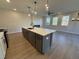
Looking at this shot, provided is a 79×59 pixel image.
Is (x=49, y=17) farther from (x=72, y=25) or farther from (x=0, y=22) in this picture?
(x=0, y=22)

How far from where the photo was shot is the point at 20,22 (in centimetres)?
748

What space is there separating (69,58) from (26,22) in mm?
7113

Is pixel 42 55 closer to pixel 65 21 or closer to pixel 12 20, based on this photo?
pixel 12 20

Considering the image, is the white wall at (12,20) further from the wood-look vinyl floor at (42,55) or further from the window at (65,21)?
the window at (65,21)

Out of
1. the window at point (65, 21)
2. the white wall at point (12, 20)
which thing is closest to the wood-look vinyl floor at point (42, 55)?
the white wall at point (12, 20)

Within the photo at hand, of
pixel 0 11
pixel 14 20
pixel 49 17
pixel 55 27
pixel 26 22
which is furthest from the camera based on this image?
pixel 49 17

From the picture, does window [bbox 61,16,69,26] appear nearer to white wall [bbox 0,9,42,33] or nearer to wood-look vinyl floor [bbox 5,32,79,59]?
wood-look vinyl floor [bbox 5,32,79,59]

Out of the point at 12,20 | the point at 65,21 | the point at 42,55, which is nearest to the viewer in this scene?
the point at 42,55

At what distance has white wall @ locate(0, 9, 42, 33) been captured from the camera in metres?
5.87

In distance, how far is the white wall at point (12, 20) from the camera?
587 centimetres

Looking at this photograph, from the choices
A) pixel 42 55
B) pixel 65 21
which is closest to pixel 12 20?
pixel 42 55

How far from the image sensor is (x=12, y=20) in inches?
259

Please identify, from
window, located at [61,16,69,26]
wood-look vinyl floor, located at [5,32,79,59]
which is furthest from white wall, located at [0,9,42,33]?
window, located at [61,16,69,26]

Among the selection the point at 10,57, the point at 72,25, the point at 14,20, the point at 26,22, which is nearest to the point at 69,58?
the point at 10,57
